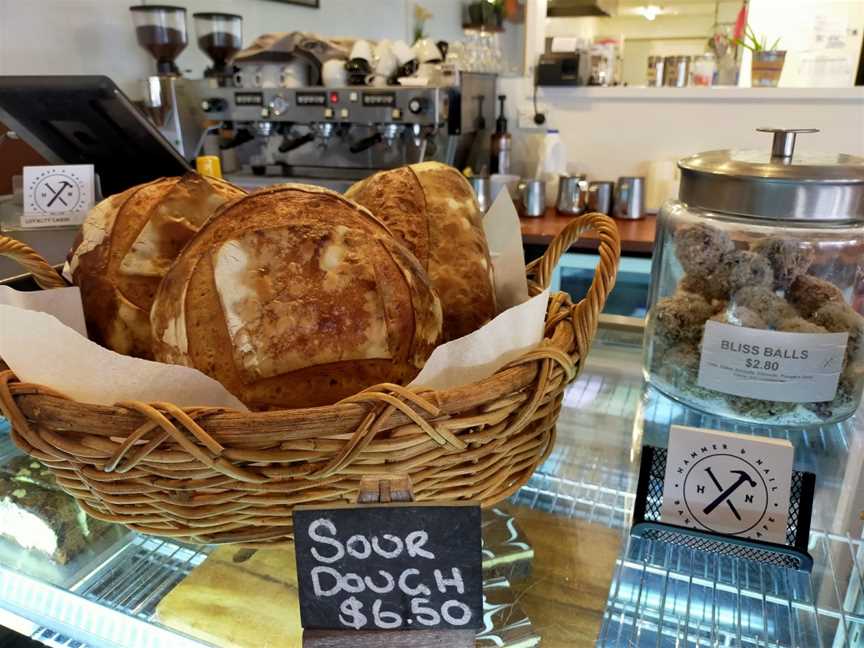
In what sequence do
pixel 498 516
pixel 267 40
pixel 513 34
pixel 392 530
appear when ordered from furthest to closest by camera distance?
1. pixel 513 34
2. pixel 267 40
3. pixel 498 516
4. pixel 392 530

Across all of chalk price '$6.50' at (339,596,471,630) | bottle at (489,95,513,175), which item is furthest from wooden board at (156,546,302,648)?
bottle at (489,95,513,175)

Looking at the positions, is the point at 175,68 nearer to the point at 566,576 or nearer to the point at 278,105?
the point at 278,105

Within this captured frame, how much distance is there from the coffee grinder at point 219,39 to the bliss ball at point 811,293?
262 centimetres

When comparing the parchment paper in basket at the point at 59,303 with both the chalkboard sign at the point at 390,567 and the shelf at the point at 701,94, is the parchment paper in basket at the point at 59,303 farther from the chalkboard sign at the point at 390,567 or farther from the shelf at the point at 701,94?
the shelf at the point at 701,94

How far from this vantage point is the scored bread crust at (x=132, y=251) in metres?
0.75

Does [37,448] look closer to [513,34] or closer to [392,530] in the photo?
[392,530]

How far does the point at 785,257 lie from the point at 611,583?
377 millimetres

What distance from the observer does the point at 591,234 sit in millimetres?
2098

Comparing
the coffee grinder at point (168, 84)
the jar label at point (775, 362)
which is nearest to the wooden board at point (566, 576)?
the jar label at point (775, 362)

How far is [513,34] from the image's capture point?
4605 millimetres

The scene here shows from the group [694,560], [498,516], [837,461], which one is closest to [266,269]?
[498,516]

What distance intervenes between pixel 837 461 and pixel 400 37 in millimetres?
4495

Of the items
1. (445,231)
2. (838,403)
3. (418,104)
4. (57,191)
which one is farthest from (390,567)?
(418,104)

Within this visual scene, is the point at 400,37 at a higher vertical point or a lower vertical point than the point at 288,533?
higher
